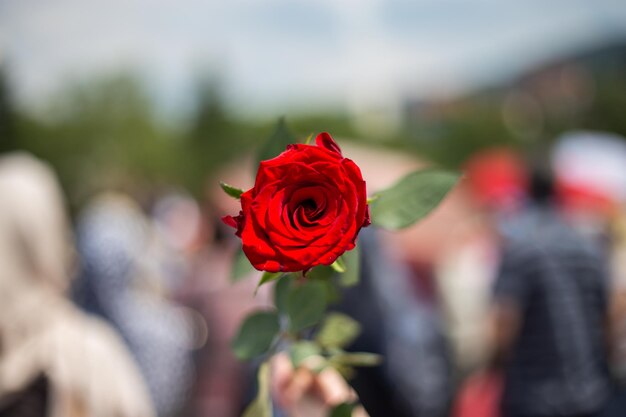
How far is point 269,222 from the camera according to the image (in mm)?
795

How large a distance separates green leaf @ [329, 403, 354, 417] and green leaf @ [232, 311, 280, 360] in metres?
0.14

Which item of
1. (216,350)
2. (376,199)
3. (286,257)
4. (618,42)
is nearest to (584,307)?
(216,350)

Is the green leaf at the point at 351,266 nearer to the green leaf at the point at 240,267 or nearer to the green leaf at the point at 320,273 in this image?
the green leaf at the point at 320,273

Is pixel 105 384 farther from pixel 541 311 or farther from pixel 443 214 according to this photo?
pixel 443 214

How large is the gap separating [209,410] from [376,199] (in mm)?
2610

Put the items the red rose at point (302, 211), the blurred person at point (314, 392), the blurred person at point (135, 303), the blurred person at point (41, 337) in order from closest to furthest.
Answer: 1. the red rose at point (302, 211)
2. the blurred person at point (314, 392)
3. the blurred person at point (41, 337)
4. the blurred person at point (135, 303)

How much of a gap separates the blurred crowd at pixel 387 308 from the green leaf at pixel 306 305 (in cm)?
16

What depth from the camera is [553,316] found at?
2.62 meters

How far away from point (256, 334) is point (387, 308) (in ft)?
5.18

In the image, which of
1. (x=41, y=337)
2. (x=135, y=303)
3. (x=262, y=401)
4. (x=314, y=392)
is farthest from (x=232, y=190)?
(x=135, y=303)

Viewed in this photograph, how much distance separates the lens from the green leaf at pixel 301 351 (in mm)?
991

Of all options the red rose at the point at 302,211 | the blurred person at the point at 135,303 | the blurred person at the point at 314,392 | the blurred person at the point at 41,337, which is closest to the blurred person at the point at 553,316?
the blurred person at the point at 41,337

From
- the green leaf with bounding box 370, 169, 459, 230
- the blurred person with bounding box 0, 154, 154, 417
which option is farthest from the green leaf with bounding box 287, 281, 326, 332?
the blurred person with bounding box 0, 154, 154, 417

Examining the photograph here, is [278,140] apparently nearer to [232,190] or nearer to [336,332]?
[232,190]
